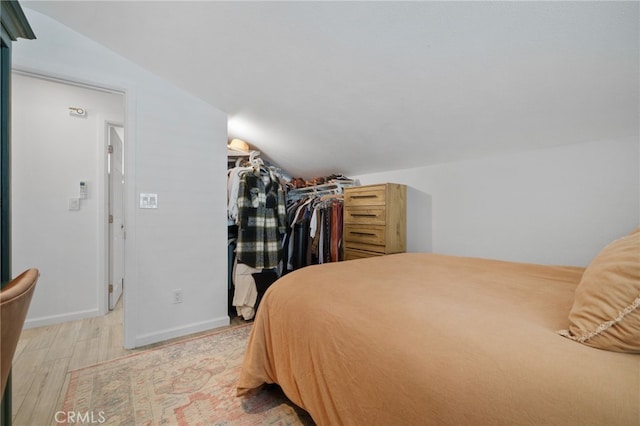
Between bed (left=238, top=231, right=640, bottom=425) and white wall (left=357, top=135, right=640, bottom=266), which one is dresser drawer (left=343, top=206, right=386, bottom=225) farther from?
bed (left=238, top=231, right=640, bottom=425)

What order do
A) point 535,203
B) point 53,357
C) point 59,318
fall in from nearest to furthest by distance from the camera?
point 53,357 → point 535,203 → point 59,318

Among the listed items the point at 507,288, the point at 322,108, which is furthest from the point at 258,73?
the point at 507,288

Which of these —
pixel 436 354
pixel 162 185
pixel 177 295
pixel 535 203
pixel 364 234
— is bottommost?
pixel 177 295

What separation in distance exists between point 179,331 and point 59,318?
1241 mm

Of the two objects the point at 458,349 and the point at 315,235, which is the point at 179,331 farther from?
the point at 458,349

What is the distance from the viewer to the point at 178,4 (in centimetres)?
142

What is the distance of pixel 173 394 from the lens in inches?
52.2

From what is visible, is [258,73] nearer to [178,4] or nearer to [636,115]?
[178,4]

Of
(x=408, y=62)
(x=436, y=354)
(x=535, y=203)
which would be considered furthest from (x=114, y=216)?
(x=535, y=203)

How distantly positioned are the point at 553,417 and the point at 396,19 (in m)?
1.59

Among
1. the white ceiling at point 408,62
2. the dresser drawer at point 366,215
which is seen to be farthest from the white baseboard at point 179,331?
the white ceiling at point 408,62

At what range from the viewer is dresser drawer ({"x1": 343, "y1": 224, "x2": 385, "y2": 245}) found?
2420 millimetres

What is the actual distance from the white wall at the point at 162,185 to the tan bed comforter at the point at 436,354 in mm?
1132

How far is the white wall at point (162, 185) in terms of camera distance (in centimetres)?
175
